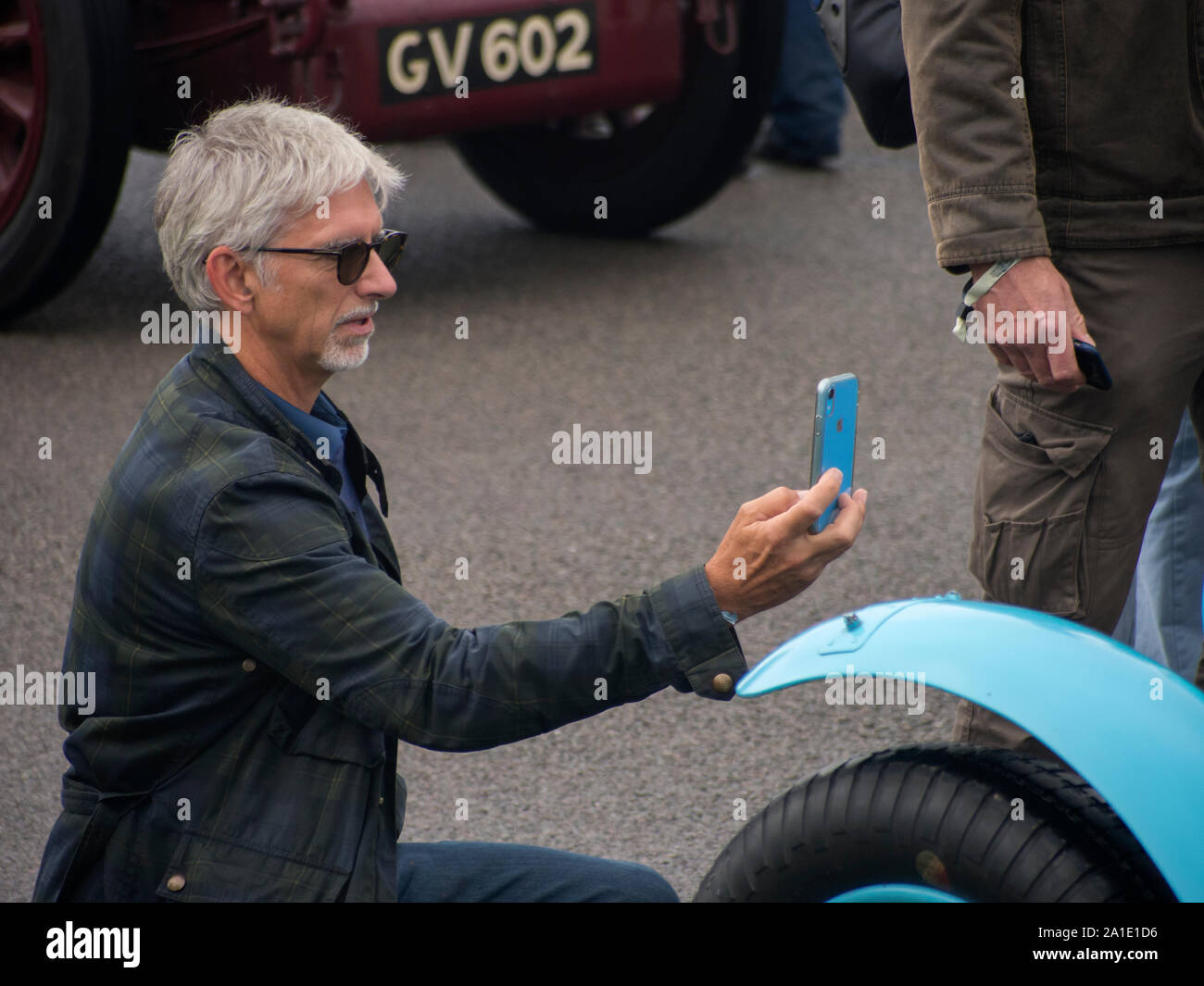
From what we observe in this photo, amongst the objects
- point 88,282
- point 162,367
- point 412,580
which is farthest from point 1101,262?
point 88,282

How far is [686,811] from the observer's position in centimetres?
273

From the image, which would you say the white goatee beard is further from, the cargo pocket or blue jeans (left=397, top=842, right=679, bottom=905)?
the cargo pocket

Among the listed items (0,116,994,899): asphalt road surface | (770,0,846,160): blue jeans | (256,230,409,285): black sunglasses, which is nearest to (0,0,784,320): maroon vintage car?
(0,116,994,899): asphalt road surface

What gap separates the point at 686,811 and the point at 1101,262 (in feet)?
3.97

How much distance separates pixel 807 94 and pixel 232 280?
5.42m

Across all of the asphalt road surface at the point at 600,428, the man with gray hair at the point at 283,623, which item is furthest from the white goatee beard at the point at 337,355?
the asphalt road surface at the point at 600,428

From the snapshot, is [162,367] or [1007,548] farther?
[162,367]

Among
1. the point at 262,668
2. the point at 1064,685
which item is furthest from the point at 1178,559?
the point at 262,668

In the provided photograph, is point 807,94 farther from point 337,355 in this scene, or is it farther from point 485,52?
point 337,355

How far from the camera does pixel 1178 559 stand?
99.3 inches

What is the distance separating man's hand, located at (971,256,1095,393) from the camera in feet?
6.29
